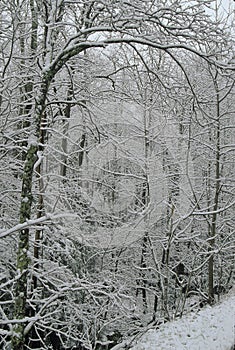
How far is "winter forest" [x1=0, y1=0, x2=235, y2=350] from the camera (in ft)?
15.4

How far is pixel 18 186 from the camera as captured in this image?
24.8 ft

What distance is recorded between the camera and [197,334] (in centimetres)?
611

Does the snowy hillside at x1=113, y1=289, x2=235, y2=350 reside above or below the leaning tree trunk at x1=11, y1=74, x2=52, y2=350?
below

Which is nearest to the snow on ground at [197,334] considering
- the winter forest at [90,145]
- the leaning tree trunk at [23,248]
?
the winter forest at [90,145]

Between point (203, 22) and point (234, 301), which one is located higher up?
point (203, 22)

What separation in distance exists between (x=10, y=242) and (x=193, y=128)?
29.1 feet

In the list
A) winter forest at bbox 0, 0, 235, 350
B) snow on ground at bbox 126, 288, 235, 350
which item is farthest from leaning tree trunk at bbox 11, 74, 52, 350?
snow on ground at bbox 126, 288, 235, 350

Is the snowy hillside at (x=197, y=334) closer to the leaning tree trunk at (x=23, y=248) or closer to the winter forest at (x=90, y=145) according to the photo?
the winter forest at (x=90, y=145)

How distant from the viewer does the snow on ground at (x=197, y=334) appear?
18.3ft

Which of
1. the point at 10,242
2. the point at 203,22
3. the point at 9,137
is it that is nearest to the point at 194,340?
the point at 10,242

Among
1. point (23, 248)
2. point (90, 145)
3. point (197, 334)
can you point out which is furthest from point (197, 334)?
point (90, 145)

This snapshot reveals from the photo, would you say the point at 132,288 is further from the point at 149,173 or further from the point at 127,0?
the point at 127,0

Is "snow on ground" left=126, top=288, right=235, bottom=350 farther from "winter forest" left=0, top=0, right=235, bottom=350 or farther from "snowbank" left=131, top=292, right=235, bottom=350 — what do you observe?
"winter forest" left=0, top=0, right=235, bottom=350

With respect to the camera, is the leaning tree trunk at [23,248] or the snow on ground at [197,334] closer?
the leaning tree trunk at [23,248]
